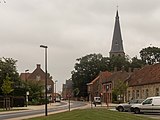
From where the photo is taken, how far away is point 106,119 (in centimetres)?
2316

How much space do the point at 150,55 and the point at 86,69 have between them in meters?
21.3

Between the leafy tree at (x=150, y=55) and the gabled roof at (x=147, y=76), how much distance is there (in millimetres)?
44711

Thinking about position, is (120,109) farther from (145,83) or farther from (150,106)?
(145,83)

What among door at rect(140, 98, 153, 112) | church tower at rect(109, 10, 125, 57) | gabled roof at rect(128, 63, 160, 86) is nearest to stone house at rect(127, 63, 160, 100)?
gabled roof at rect(128, 63, 160, 86)

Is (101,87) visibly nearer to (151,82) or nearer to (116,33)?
(116,33)

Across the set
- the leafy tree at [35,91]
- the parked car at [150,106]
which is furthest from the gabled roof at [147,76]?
the parked car at [150,106]

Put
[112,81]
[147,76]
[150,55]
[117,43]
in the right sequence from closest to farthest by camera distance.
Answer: [147,76] → [112,81] → [150,55] → [117,43]

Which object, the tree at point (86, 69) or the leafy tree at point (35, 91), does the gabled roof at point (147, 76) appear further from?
the tree at point (86, 69)

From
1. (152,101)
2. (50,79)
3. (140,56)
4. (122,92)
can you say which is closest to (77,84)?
(50,79)

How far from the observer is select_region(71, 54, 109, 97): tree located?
442 feet

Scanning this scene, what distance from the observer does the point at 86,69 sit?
13525 centimetres

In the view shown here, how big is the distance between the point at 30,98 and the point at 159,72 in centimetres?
3313

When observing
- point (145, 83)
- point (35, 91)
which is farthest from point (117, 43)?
point (145, 83)

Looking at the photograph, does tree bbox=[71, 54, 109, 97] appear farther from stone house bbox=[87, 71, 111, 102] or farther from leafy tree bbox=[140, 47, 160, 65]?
leafy tree bbox=[140, 47, 160, 65]
